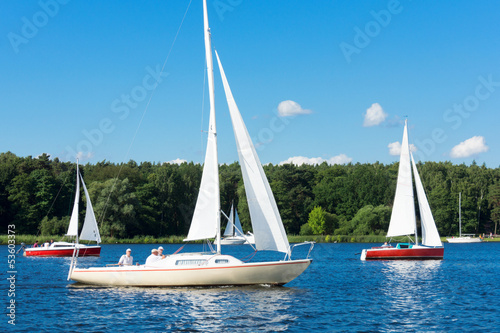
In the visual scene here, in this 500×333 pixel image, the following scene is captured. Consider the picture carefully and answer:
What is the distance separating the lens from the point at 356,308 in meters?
23.1

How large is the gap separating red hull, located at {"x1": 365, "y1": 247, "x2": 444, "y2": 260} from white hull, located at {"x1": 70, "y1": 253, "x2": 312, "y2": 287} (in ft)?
79.8

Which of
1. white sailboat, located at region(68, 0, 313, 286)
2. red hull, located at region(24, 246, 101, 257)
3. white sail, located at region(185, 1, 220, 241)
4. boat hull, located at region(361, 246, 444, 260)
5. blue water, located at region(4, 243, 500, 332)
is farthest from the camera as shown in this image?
red hull, located at region(24, 246, 101, 257)

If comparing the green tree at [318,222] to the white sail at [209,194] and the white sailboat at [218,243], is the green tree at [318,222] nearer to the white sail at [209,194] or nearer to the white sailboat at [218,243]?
the white sailboat at [218,243]

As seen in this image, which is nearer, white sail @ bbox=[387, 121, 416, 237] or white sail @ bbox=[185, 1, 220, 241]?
white sail @ bbox=[185, 1, 220, 241]

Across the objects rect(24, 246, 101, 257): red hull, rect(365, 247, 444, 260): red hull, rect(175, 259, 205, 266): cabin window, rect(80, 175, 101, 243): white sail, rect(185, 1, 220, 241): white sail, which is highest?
rect(185, 1, 220, 241): white sail

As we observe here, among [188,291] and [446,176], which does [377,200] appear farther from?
[188,291]

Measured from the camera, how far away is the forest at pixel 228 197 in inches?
3403

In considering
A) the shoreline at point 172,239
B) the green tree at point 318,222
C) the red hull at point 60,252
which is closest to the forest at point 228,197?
the green tree at point 318,222

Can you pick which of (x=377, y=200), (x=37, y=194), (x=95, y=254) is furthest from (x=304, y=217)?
(x=95, y=254)

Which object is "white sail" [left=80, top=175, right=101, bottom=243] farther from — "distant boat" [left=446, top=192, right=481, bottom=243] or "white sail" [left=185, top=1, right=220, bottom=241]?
"distant boat" [left=446, top=192, right=481, bottom=243]

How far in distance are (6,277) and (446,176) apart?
11083 centimetres

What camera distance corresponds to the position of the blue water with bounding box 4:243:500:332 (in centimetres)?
1928

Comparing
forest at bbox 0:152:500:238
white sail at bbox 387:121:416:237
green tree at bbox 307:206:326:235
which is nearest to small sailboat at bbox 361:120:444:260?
white sail at bbox 387:121:416:237

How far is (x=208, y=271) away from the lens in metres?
25.8
